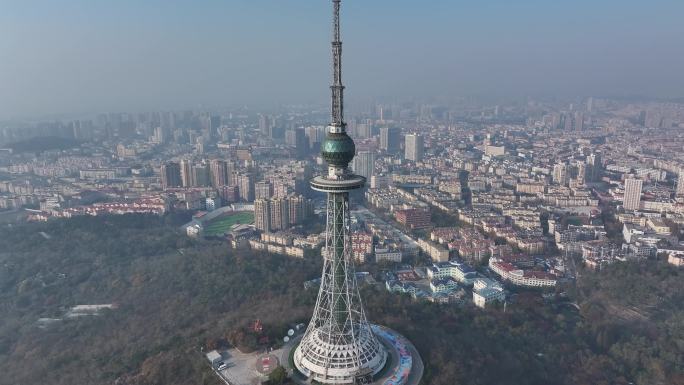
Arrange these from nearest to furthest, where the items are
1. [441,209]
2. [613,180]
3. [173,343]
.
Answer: [173,343] < [441,209] < [613,180]

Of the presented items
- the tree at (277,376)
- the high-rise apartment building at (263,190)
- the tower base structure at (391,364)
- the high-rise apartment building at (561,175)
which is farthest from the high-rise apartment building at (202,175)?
the tree at (277,376)

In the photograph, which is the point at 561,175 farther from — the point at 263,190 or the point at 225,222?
the point at 225,222

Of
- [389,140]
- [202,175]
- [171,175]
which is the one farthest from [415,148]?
[171,175]

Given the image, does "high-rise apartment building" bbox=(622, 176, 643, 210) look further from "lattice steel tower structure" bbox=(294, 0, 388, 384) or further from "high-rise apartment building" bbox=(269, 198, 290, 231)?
"lattice steel tower structure" bbox=(294, 0, 388, 384)

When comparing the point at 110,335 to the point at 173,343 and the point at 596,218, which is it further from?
the point at 596,218

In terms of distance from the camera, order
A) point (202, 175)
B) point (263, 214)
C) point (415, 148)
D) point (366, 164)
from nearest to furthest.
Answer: point (263, 214)
point (202, 175)
point (366, 164)
point (415, 148)

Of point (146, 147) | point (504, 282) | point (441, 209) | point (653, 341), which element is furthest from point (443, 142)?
point (653, 341)
